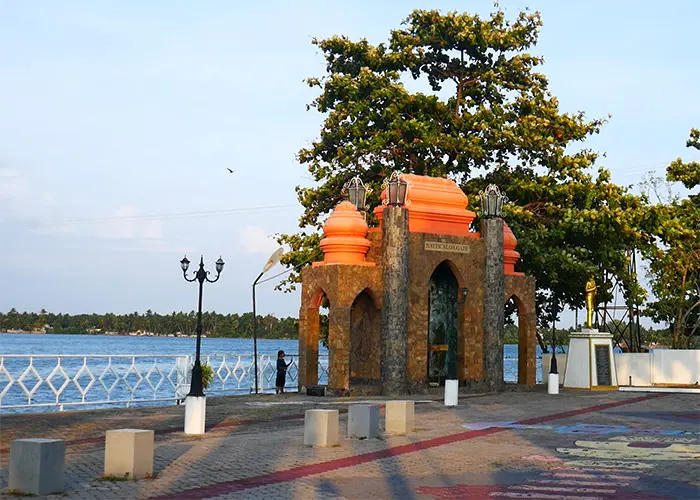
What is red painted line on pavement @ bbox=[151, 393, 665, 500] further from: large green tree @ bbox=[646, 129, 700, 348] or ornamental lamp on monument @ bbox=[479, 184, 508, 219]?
large green tree @ bbox=[646, 129, 700, 348]

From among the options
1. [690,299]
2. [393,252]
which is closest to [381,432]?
[393,252]

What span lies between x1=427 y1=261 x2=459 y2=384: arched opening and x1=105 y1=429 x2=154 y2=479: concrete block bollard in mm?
22205

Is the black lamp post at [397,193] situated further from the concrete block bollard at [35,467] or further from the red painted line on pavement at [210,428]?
the concrete block bollard at [35,467]

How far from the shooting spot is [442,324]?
35062mm

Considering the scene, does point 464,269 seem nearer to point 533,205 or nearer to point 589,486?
point 533,205

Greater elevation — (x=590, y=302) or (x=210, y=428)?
(x=590, y=302)

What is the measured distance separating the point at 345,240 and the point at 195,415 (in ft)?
42.0

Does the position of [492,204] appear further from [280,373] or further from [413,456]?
[413,456]

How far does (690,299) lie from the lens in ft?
157

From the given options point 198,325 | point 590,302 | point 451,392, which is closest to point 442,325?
point 590,302

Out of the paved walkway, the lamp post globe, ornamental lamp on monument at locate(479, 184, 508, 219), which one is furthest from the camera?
ornamental lamp on monument at locate(479, 184, 508, 219)

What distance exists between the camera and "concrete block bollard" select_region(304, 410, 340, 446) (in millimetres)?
16766

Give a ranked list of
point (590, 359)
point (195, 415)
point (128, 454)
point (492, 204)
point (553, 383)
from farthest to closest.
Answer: point (590, 359), point (492, 204), point (553, 383), point (195, 415), point (128, 454)

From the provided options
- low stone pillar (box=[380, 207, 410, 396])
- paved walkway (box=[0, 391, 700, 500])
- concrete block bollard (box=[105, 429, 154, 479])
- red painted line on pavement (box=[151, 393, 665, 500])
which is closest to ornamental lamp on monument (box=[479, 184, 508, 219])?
low stone pillar (box=[380, 207, 410, 396])
